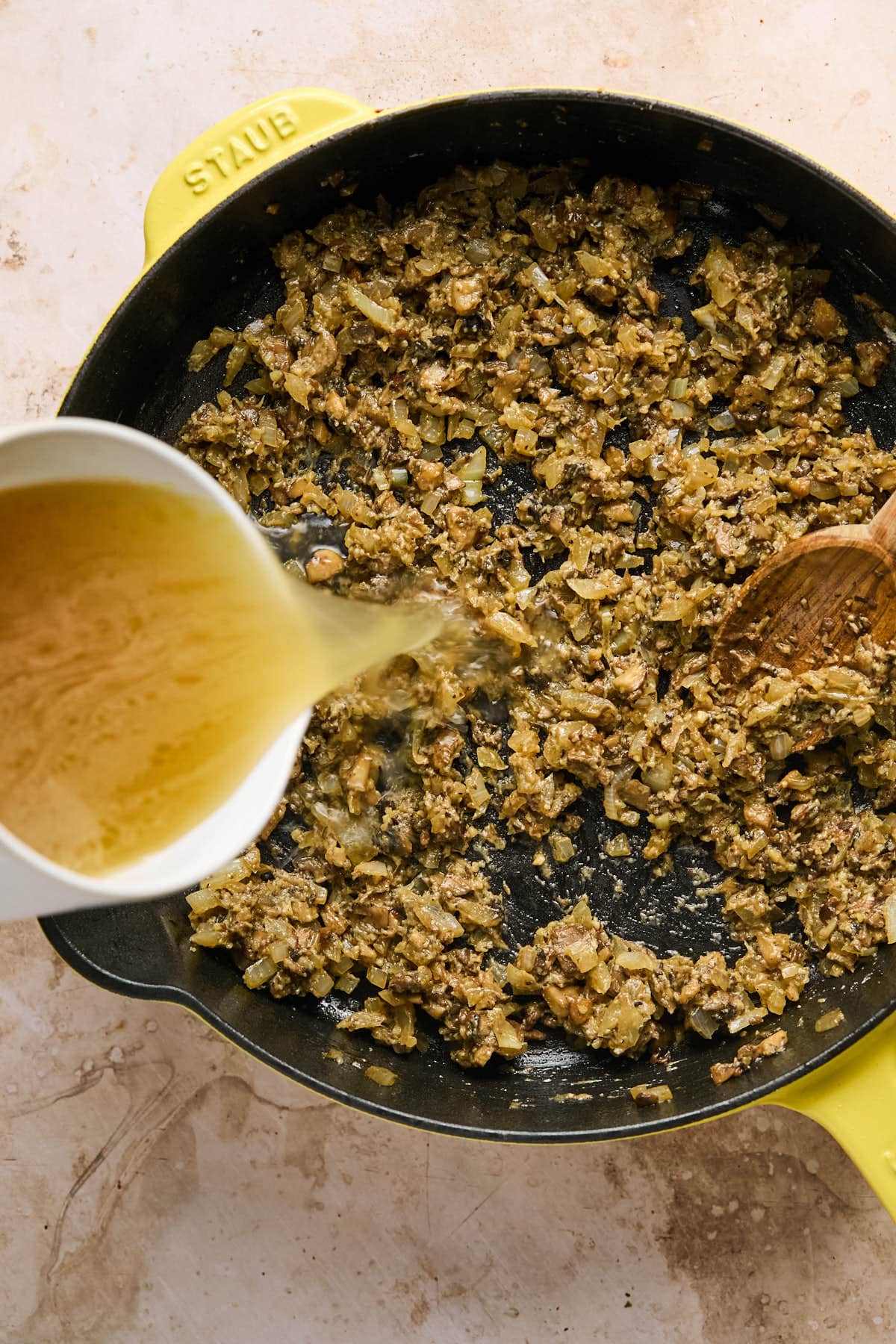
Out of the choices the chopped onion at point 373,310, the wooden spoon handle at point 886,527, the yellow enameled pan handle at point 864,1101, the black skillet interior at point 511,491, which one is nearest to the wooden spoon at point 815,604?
the wooden spoon handle at point 886,527

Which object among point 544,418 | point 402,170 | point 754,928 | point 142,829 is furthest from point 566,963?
point 402,170

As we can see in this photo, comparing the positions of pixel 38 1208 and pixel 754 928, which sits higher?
pixel 754 928

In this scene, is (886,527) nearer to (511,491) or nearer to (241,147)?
(511,491)

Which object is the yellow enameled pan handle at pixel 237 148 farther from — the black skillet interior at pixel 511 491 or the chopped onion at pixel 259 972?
the chopped onion at pixel 259 972

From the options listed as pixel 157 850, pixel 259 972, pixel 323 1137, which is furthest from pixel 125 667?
pixel 323 1137

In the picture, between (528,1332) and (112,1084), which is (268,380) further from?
(528,1332)

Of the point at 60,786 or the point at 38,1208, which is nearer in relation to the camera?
the point at 60,786
